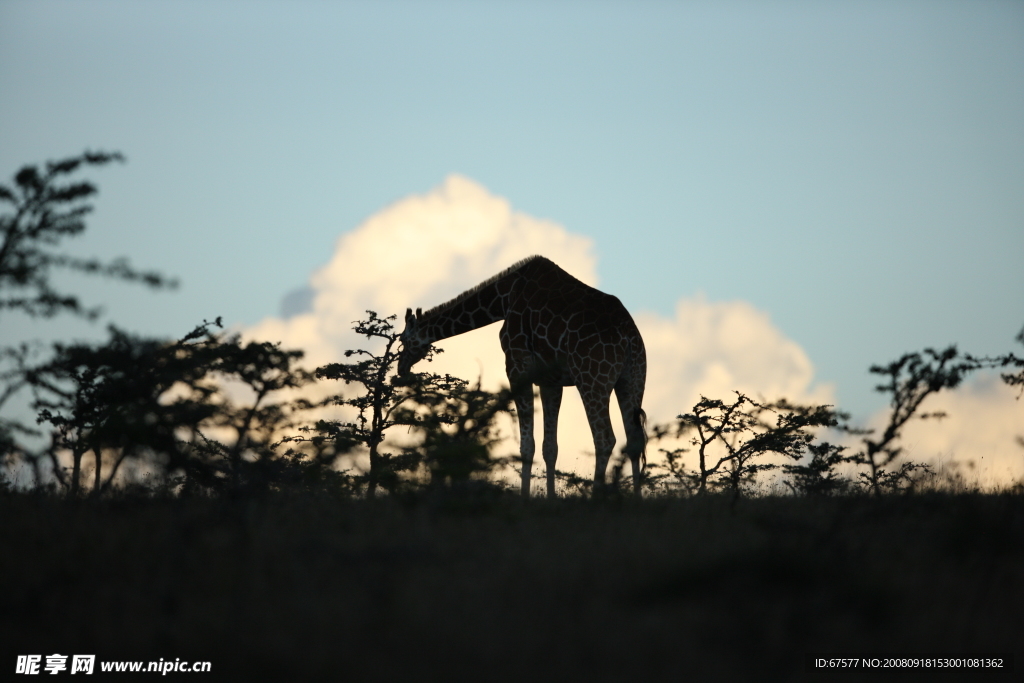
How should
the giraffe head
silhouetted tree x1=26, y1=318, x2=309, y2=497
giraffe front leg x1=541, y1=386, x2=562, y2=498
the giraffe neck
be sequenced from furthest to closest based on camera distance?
the giraffe head < the giraffe neck < giraffe front leg x1=541, y1=386, x2=562, y2=498 < silhouetted tree x1=26, y1=318, x2=309, y2=497

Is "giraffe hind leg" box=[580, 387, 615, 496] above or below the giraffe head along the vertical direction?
below

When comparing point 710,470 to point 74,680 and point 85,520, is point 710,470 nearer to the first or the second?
point 85,520

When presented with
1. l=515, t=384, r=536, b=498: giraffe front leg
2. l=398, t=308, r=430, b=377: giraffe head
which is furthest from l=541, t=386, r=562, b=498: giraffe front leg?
l=398, t=308, r=430, b=377: giraffe head

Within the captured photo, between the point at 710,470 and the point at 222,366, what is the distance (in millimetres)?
9651

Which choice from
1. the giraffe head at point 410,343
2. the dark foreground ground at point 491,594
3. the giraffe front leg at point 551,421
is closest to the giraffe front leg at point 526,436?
the giraffe front leg at point 551,421

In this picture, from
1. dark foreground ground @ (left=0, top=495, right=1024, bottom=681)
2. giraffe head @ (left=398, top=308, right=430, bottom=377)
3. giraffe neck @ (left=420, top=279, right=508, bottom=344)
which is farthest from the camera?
giraffe head @ (left=398, top=308, right=430, bottom=377)

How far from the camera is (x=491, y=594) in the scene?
6.59 m

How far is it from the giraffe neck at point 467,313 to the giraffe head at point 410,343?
13 centimetres

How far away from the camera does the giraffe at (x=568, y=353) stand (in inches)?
579

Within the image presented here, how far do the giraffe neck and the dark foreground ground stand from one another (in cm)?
829

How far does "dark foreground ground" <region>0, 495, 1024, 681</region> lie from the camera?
18.4ft

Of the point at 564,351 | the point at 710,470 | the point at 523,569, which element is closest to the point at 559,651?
the point at 523,569

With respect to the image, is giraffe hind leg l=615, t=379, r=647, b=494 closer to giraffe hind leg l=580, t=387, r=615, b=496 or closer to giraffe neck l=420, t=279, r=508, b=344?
giraffe hind leg l=580, t=387, r=615, b=496

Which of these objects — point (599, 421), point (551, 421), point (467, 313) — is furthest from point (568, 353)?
point (467, 313)
